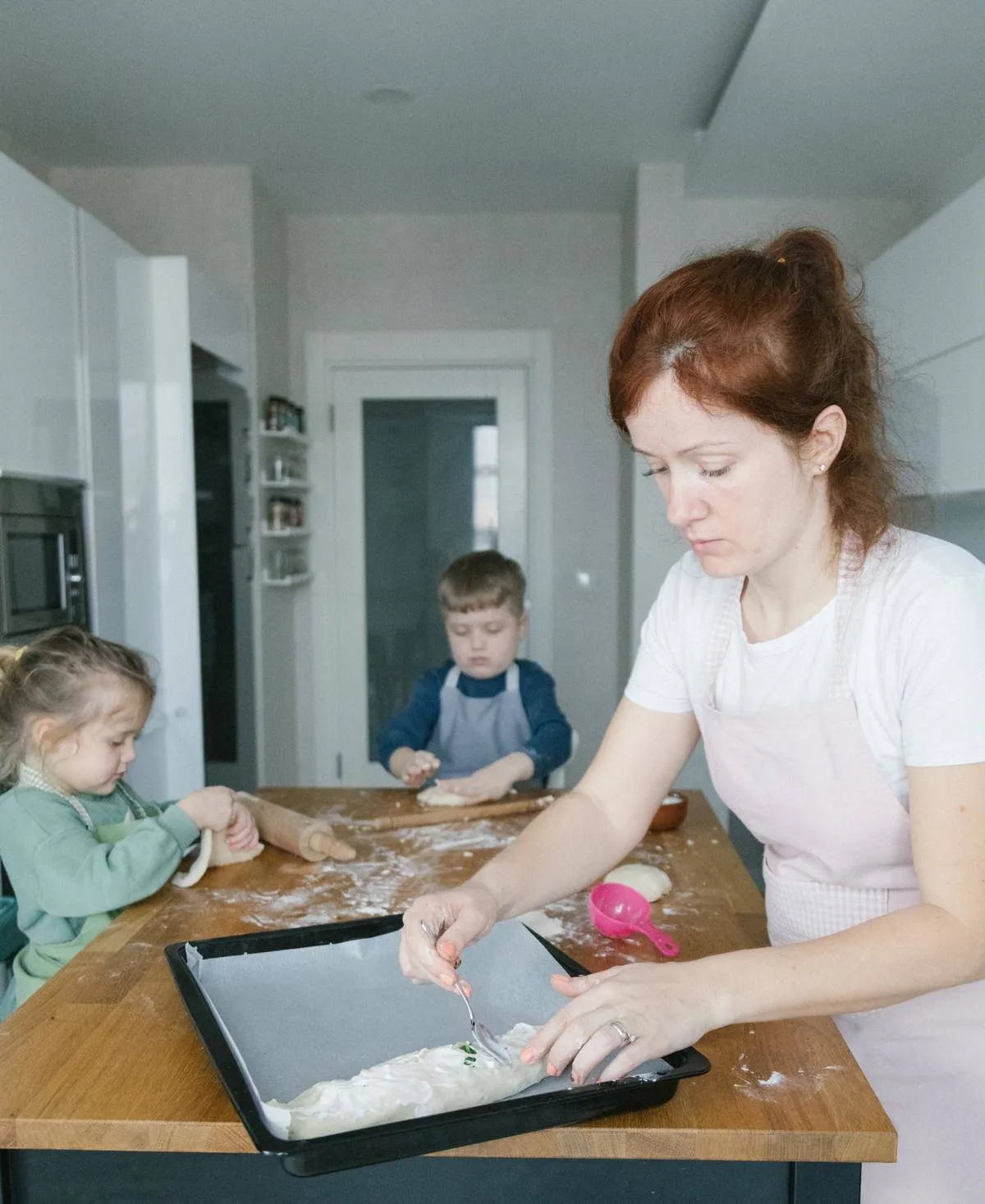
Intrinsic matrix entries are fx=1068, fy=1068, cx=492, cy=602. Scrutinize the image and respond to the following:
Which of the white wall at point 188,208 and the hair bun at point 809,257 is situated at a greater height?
the white wall at point 188,208

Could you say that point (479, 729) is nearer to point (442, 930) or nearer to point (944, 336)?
point (944, 336)

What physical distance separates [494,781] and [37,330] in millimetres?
1261

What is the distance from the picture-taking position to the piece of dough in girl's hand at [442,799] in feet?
5.57

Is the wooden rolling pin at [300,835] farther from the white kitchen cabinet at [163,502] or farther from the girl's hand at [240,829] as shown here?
the white kitchen cabinet at [163,502]

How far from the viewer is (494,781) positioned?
69.2 inches

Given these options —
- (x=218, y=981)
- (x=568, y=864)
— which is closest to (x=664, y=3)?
(x=568, y=864)

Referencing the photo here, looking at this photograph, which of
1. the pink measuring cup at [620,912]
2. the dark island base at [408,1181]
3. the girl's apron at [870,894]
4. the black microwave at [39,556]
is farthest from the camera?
the black microwave at [39,556]

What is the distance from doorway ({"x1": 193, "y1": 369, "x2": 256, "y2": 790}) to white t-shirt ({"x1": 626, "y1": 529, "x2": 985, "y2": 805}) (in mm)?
2228

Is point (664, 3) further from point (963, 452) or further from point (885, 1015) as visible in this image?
point (885, 1015)

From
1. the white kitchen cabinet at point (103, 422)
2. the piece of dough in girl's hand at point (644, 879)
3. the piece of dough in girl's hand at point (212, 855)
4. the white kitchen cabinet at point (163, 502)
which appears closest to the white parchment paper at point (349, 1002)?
the piece of dough in girl's hand at point (644, 879)

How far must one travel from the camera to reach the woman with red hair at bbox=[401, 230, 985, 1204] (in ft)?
2.59

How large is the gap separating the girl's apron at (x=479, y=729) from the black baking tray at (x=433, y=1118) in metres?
1.39

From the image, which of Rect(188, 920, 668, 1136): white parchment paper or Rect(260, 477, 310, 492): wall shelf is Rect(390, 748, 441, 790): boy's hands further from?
Rect(260, 477, 310, 492): wall shelf

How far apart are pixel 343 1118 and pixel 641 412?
593 mm
